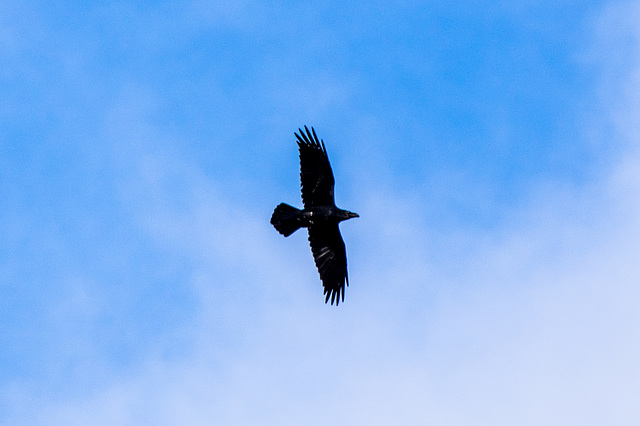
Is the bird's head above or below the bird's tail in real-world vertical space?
above

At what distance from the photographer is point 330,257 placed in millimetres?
26891

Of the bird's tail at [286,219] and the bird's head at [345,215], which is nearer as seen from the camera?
the bird's tail at [286,219]

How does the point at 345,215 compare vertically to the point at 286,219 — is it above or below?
above

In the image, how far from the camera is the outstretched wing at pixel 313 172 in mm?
26000

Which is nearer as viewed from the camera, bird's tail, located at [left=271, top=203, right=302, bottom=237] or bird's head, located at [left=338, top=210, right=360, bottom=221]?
bird's tail, located at [left=271, top=203, right=302, bottom=237]

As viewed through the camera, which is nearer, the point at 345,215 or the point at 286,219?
the point at 286,219

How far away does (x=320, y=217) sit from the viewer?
25.9 metres

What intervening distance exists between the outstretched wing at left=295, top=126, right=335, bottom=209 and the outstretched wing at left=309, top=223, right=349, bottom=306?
39.2 inches

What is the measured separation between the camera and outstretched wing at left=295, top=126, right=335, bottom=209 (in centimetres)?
2600

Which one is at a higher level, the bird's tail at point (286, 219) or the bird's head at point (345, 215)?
the bird's head at point (345, 215)

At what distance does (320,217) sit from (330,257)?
1600mm

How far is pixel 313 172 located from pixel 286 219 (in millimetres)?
1760

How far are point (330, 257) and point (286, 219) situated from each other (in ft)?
7.68

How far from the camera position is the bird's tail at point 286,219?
25.3m
